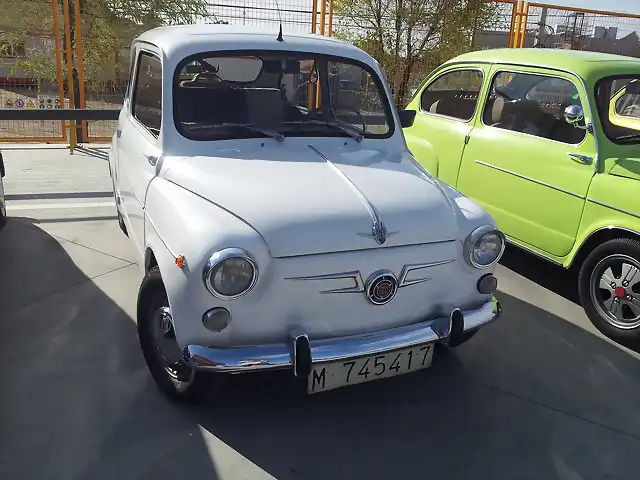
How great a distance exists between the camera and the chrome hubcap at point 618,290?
3885mm

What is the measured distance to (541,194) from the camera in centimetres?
448

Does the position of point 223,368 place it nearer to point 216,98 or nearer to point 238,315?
point 238,315

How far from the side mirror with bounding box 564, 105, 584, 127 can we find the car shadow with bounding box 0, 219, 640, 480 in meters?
1.56

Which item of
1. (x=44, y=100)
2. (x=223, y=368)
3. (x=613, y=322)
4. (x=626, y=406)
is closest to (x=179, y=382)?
(x=223, y=368)

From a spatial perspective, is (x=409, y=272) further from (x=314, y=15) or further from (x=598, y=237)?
(x=314, y=15)

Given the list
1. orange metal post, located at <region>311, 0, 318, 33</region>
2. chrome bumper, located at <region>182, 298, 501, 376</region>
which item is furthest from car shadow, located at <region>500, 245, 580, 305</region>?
orange metal post, located at <region>311, 0, 318, 33</region>

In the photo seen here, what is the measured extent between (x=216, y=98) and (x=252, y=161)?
0.57 meters

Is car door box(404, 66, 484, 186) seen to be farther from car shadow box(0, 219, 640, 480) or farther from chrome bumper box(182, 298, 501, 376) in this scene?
chrome bumper box(182, 298, 501, 376)

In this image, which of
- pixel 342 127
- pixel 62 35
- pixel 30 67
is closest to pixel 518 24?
pixel 62 35

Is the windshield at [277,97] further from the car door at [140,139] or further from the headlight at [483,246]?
the headlight at [483,246]

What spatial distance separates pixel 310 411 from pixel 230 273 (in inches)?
39.9

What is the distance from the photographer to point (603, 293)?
13.5 ft

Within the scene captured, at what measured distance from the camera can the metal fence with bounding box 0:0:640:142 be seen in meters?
8.61

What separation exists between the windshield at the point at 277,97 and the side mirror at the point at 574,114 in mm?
1323
